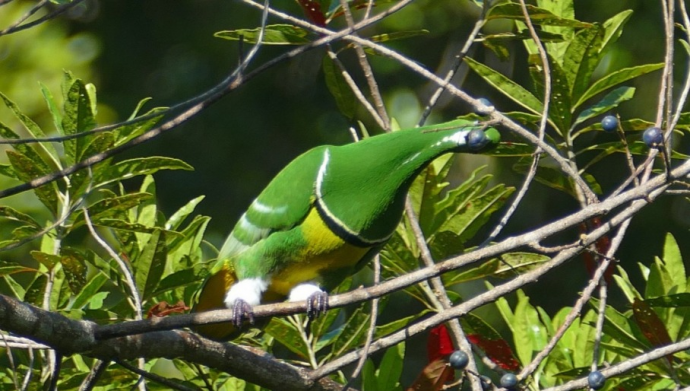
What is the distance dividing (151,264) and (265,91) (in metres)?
4.52

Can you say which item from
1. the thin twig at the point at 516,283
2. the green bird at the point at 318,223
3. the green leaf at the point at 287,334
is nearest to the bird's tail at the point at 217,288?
the green bird at the point at 318,223

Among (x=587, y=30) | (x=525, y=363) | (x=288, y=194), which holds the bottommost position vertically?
(x=525, y=363)

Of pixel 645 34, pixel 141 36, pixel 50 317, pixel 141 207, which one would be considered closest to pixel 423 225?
pixel 141 207

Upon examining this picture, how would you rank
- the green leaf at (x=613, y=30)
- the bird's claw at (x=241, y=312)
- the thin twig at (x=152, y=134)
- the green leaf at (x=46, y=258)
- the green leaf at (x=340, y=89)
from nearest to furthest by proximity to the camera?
1. the thin twig at (x=152, y=134)
2. the bird's claw at (x=241, y=312)
3. the green leaf at (x=46, y=258)
4. the green leaf at (x=613, y=30)
5. the green leaf at (x=340, y=89)

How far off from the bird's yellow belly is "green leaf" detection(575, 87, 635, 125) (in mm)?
707

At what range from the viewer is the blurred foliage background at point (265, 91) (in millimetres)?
6266

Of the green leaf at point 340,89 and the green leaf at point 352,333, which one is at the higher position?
the green leaf at point 340,89

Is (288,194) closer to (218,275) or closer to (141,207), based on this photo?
(218,275)

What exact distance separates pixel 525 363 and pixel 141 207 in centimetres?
123

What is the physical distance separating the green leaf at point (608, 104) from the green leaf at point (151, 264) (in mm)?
1152

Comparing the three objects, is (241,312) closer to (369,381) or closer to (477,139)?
(369,381)

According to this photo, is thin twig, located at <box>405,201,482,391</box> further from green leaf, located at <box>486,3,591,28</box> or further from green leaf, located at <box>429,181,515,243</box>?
green leaf, located at <box>486,3,591,28</box>

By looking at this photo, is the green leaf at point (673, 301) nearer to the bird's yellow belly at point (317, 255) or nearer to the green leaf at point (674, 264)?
the green leaf at point (674, 264)

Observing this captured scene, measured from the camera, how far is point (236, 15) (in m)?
6.33
